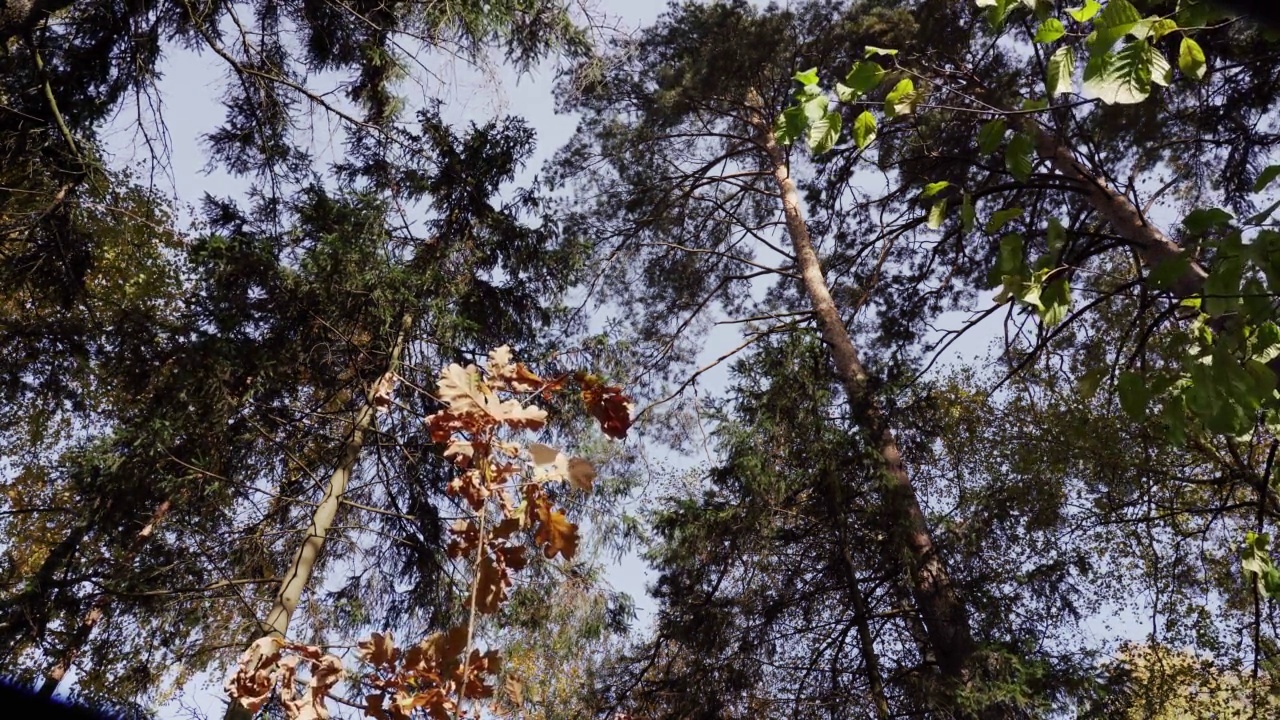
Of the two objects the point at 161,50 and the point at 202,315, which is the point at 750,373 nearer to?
the point at 202,315

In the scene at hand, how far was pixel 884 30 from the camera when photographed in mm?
8234

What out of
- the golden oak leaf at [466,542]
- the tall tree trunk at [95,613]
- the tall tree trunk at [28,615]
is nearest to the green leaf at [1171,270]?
the golden oak leaf at [466,542]

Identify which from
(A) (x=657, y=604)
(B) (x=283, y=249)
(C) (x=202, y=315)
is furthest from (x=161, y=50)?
(A) (x=657, y=604)

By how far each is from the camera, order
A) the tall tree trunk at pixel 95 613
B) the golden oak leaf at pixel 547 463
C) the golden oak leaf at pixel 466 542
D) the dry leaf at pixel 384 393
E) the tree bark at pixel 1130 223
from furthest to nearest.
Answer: the tall tree trunk at pixel 95 613
the tree bark at pixel 1130 223
the dry leaf at pixel 384 393
the golden oak leaf at pixel 466 542
the golden oak leaf at pixel 547 463

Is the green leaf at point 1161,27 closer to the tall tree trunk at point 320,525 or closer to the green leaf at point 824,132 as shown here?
the green leaf at point 824,132

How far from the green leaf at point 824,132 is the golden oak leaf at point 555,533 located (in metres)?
1.25

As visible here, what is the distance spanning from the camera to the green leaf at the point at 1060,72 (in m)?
1.90

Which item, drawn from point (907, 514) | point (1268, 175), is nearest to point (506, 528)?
point (1268, 175)

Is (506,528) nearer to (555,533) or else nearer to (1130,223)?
(555,533)

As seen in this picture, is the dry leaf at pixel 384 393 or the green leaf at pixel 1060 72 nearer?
the green leaf at pixel 1060 72

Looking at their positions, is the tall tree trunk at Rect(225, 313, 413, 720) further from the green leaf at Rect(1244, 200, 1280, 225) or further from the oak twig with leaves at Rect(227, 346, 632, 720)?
the green leaf at Rect(1244, 200, 1280, 225)

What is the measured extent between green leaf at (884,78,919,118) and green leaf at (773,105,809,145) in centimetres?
25

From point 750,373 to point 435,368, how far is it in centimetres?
307

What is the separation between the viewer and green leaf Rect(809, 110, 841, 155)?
6.92 ft
